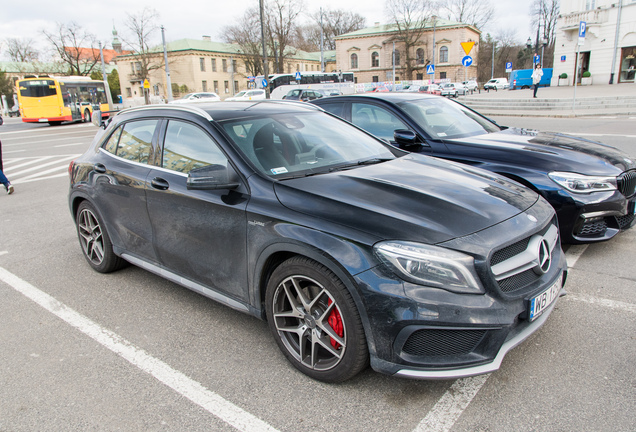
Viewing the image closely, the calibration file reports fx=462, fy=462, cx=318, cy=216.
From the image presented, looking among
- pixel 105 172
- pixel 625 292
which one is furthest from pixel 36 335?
pixel 625 292

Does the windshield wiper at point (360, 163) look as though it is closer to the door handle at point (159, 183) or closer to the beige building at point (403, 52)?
the door handle at point (159, 183)

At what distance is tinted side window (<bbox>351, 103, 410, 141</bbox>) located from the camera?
18.3 ft

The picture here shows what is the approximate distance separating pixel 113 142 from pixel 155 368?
2.31 metres

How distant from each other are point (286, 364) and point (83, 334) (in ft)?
5.30

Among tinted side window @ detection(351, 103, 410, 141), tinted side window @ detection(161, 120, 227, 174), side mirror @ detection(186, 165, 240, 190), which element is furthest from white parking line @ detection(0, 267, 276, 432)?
tinted side window @ detection(351, 103, 410, 141)

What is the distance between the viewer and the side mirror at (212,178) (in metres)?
2.90

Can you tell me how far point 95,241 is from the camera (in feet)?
15.0

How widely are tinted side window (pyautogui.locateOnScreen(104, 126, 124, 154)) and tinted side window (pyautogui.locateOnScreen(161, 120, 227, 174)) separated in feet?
3.00

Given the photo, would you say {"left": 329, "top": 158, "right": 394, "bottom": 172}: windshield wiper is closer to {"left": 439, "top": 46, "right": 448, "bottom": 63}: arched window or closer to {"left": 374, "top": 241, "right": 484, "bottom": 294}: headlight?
{"left": 374, "top": 241, "right": 484, "bottom": 294}: headlight

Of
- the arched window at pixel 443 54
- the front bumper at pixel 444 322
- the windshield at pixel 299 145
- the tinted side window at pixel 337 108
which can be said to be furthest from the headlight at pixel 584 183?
the arched window at pixel 443 54

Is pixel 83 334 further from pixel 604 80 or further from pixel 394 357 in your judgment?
pixel 604 80

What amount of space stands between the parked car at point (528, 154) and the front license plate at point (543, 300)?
182 cm

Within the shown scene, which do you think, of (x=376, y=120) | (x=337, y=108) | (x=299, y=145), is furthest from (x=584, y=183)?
(x=337, y=108)

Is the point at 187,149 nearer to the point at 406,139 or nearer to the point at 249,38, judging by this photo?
the point at 406,139
